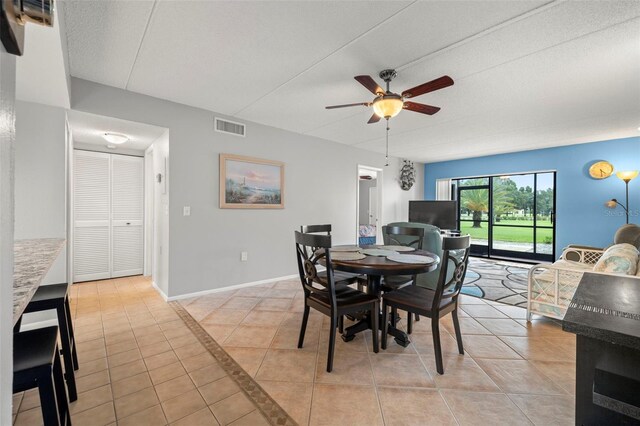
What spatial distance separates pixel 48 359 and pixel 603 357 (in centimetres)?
191

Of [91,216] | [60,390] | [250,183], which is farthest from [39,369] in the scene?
[91,216]

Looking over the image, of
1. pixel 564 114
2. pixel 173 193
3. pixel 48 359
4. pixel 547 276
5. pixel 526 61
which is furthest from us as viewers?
pixel 564 114

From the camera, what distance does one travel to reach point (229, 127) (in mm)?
3730

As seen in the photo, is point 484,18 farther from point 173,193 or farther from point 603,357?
point 173,193

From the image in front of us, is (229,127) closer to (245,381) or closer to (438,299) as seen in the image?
(245,381)

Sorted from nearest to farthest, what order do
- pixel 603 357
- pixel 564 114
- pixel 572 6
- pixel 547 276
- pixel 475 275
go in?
1. pixel 603 357
2. pixel 572 6
3. pixel 547 276
4. pixel 564 114
5. pixel 475 275

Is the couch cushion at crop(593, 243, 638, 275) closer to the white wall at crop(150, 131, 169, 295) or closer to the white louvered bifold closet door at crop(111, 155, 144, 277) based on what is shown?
the white wall at crop(150, 131, 169, 295)

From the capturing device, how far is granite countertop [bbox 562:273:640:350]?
0.74 m

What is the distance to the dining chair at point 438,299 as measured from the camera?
190 cm

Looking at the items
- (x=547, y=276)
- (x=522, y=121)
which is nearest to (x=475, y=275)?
(x=547, y=276)

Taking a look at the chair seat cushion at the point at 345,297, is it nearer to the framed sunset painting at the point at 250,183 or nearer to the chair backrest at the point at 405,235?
the chair backrest at the point at 405,235

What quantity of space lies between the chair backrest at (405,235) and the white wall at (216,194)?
1.62 metres

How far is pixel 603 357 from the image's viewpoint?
81 centimetres

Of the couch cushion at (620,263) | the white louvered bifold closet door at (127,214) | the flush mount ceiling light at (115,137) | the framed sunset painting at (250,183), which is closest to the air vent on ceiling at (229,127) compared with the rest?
the framed sunset painting at (250,183)
